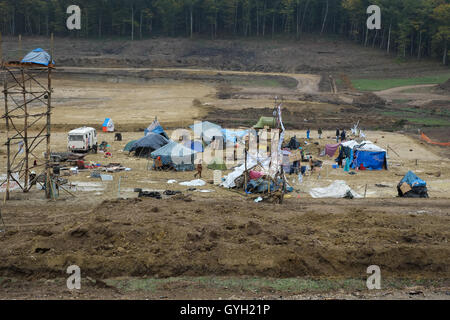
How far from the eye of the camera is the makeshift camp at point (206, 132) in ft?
129

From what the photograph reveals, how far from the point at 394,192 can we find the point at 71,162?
19.6 m

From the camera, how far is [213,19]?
331 feet

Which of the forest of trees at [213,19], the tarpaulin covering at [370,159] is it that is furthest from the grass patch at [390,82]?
the tarpaulin covering at [370,159]

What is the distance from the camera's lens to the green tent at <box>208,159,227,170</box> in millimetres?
31812

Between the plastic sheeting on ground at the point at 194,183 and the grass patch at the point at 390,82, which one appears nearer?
the plastic sheeting on ground at the point at 194,183

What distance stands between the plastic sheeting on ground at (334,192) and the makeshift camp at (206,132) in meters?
14.6

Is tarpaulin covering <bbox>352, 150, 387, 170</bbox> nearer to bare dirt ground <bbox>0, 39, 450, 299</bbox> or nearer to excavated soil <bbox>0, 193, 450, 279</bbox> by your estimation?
bare dirt ground <bbox>0, 39, 450, 299</bbox>

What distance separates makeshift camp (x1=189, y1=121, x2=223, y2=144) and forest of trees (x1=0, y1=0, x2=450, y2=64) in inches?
2347

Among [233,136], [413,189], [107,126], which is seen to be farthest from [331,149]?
[107,126]

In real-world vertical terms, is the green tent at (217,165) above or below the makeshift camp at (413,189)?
below

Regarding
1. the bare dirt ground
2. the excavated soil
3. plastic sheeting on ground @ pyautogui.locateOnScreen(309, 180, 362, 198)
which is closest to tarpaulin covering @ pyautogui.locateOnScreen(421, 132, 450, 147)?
the bare dirt ground

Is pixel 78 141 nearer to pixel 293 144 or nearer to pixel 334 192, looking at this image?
pixel 293 144

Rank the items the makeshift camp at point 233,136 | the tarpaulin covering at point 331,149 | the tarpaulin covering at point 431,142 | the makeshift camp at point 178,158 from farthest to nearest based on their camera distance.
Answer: the tarpaulin covering at point 431,142 < the makeshift camp at point 233,136 < the tarpaulin covering at point 331,149 < the makeshift camp at point 178,158

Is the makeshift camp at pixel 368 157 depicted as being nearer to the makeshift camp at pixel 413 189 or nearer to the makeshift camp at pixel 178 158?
the makeshift camp at pixel 413 189
